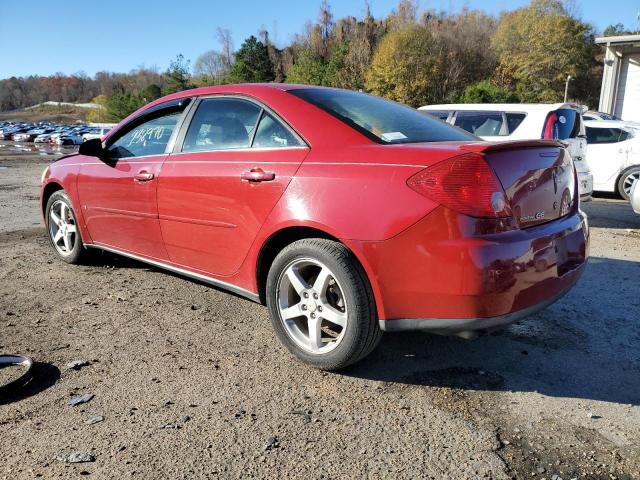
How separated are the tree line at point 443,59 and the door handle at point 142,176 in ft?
129

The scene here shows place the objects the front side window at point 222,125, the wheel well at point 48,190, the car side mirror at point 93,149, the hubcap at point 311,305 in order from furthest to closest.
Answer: the wheel well at point 48,190 → the car side mirror at point 93,149 → the front side window at point 222,125 → the hubcap at point 311,305

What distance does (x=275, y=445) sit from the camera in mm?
2238

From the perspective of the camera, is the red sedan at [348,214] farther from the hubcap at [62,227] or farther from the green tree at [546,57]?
the green tree at [546,57]

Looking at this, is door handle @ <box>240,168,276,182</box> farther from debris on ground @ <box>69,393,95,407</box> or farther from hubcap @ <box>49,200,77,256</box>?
hubcap @ <box>49,200,77,256</box>

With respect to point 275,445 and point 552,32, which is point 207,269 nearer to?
point 275,445

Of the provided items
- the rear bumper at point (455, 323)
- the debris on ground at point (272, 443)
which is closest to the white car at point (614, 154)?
the rear bumper at point (455, 323)

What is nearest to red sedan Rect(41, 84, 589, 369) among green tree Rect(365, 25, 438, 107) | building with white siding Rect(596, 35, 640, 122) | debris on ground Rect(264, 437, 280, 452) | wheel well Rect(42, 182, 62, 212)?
debris on ground Rect(264, 437, 280, 452)

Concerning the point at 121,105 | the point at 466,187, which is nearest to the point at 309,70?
the point at 121,105

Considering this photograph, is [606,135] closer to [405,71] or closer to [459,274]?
[459,274]

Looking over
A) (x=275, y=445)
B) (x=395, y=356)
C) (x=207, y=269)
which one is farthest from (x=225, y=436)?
(x=207, y=269)

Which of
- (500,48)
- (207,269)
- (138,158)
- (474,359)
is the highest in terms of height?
(500,48)

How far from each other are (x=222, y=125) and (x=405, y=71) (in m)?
51.4

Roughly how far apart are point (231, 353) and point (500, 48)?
6815 centimetres

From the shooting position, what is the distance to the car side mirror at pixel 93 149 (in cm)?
441
